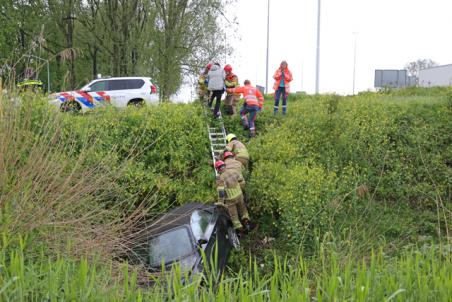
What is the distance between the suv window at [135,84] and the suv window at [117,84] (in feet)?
0.55

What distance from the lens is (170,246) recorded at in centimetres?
618

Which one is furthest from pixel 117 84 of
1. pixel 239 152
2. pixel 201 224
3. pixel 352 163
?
pixel 201 224

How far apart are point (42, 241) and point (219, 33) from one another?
72.4 feet

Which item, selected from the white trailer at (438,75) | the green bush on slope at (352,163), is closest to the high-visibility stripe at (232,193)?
the green bush on slope at (352,163)

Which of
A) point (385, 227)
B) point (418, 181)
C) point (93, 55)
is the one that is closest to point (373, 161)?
point (418, 181)

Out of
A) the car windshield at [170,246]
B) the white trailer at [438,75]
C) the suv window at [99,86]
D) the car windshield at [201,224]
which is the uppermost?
the white trailer at [438,75]

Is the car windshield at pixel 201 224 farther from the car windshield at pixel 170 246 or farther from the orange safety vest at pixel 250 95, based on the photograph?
the orange safety vest at pixel 250 95

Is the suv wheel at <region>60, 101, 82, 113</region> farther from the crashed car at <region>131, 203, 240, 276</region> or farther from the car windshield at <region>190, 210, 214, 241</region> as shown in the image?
the car windshield at <region>190, 210, 214, 241</region>

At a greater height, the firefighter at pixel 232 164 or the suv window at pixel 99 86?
the suv window at pixel 99 86

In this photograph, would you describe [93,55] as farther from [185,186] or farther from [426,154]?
[426,154]

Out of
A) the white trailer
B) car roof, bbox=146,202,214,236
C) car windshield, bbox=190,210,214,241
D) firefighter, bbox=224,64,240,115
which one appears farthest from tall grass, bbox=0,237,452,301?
the white trailer

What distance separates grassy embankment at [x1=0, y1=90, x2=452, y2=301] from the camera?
3.40m

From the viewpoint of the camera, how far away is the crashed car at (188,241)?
5.82m

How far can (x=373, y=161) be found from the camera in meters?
10.3
